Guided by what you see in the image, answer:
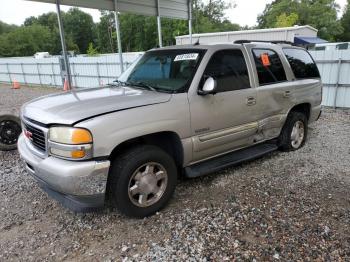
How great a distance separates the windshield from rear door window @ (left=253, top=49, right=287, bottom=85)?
109cm

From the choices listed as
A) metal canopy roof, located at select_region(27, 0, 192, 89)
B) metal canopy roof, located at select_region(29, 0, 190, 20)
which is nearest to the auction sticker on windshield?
metal canopy roof, located at select_region(27, 0, 192, 89)

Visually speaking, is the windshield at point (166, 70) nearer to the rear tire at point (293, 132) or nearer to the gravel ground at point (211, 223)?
the gravel ground at point (211, 223)

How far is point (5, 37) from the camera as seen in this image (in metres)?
63.0

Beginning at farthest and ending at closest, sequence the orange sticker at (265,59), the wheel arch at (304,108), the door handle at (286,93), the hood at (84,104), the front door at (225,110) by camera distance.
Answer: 1. the wheel arch at (304,108)
2. the door handle at (286,93)
3. the orange sticker at (265,59)
4. the front door at (225,110)
5. the hood at (84,104)

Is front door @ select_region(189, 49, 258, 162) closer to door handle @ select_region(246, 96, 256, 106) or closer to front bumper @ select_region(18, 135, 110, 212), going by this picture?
door handle @ select_region(246, 96, 256, 106)

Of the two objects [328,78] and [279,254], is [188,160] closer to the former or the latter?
[279,254]

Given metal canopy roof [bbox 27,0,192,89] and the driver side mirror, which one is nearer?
the driver side mirror

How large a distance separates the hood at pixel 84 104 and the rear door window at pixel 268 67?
1770 mm

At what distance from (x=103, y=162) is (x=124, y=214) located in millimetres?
752

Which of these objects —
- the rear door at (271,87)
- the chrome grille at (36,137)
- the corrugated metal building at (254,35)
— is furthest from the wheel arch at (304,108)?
the corrugated metal building at (254,35)

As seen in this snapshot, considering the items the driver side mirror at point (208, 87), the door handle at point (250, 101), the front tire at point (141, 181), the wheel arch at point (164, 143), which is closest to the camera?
the front tire at point (141, 181)

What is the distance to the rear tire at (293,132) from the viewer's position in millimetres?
5043

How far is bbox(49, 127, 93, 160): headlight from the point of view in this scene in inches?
105

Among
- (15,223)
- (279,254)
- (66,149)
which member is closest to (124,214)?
(66,149)
